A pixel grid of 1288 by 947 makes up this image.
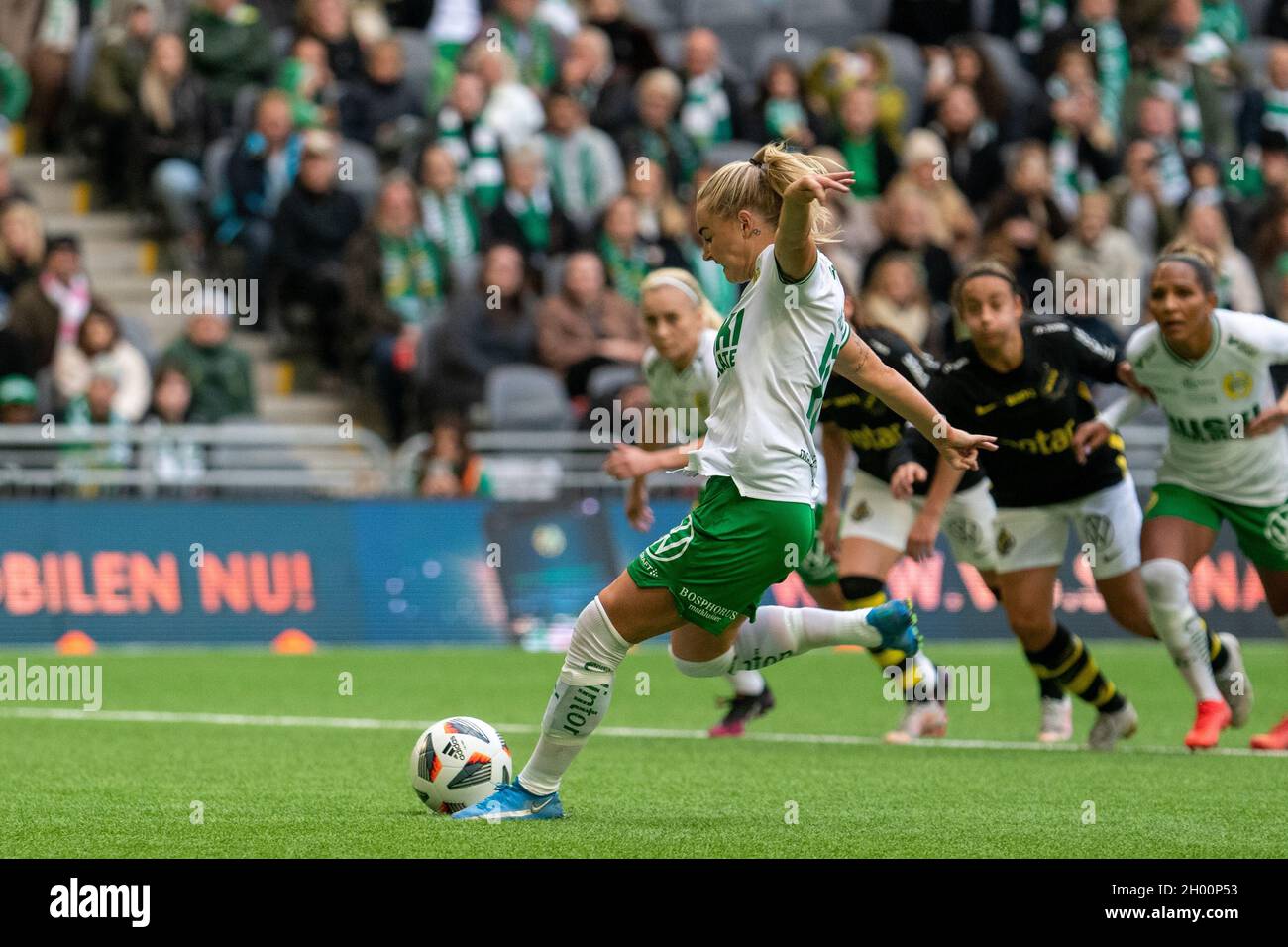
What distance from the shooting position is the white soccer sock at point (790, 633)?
8320mm

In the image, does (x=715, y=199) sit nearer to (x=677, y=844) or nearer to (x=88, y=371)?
(x=677, y=844)

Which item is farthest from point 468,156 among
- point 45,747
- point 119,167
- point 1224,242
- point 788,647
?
point 788,647

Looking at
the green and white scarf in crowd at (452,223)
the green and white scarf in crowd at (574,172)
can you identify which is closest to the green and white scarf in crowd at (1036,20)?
the green and white scarf in crowd at (574,172)

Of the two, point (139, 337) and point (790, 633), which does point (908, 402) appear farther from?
point (139, 337)

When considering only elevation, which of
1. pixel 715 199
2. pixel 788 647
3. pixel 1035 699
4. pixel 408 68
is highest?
pixel 408 68

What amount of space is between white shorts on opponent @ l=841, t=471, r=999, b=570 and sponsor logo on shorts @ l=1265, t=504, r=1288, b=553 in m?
1.38

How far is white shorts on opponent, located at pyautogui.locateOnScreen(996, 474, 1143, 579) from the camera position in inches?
431

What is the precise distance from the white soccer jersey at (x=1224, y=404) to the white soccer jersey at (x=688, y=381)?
1.97m

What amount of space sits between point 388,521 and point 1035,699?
223 inches

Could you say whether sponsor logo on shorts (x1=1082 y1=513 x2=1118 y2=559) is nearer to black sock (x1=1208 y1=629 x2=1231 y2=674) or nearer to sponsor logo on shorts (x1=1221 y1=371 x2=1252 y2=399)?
black sock (x1=1208 y1=629 x2=1231 y2=674)

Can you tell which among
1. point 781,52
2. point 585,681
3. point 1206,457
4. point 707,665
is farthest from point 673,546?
point 781,52

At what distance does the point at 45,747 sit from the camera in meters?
10.6

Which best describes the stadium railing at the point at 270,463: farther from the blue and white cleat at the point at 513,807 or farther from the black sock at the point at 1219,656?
the blue and white cleat at the point at 513,807

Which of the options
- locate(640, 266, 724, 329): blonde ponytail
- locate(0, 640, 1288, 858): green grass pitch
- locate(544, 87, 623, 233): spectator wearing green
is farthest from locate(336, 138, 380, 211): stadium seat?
locate(640, 266, 724, 329): blonde ponytail
